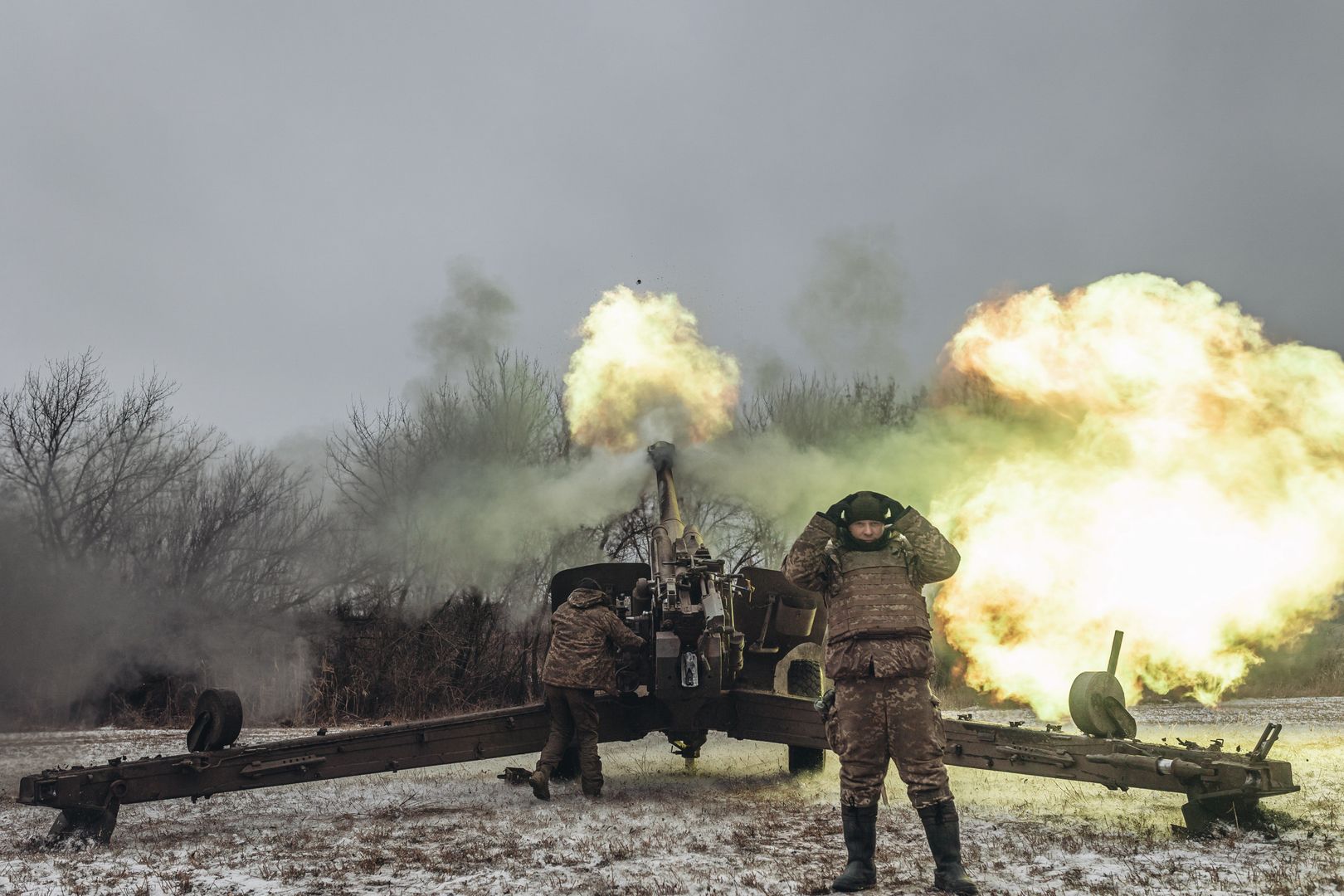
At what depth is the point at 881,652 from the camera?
16.9 ft

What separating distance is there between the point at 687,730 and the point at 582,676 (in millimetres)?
1034

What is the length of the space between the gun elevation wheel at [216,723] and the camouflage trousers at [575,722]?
7.85 feet

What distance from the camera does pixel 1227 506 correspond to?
25.9 feet

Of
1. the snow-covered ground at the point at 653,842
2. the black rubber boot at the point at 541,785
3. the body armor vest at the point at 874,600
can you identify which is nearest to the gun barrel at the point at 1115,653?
the snow-covered ground at the point at 653,842

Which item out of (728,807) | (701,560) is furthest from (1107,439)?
(728,807)

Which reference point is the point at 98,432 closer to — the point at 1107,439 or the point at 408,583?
the point at 408,583

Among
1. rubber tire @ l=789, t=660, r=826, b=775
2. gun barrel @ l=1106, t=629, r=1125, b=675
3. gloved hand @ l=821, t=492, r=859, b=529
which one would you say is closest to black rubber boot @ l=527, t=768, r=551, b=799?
rubber tire @ l=789, t=660, r=826, b=775

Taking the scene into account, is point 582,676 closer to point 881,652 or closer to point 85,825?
point 85,825

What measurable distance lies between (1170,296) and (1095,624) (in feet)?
9.22

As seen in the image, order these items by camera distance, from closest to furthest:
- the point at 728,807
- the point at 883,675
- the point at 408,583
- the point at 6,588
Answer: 1. the point at 883,675
2. the point at 728,807
3. the point at 6,588
4. the point at 408,583

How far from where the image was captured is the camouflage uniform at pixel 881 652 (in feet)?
16.4

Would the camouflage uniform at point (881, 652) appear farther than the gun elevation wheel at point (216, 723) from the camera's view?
No

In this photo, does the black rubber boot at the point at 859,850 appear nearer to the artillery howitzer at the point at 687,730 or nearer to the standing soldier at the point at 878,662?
the standing soldier at the point at 878,662

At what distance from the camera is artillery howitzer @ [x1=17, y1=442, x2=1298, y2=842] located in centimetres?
606
